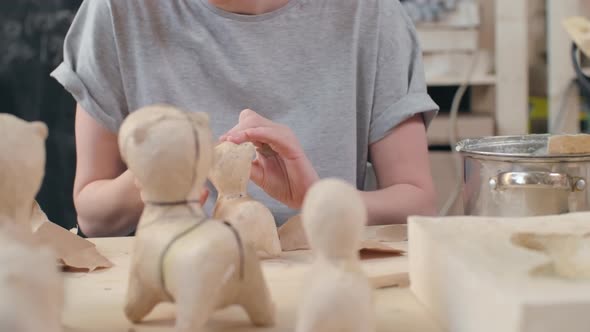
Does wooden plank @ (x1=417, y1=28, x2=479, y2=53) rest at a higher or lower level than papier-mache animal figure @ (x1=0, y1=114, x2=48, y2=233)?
lower

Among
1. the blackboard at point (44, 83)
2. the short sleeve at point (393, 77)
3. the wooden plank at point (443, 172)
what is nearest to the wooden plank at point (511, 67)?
the wooden plank at point (443, 172)

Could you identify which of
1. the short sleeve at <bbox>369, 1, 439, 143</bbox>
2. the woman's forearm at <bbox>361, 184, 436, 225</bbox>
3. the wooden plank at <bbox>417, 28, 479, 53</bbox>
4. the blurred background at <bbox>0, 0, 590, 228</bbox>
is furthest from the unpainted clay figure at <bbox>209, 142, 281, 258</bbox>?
the wooden plank at <bbox>417, 28, 479, 53</bbox>

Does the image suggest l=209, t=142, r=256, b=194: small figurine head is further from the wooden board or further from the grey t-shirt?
the grey t-shirt

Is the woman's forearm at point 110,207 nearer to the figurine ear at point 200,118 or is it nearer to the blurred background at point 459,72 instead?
the figurine ear at point 200,118

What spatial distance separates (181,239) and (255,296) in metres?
0.05

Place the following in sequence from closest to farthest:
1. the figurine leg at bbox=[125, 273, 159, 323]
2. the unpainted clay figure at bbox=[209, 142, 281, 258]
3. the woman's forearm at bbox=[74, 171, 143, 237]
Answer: the figurine leg at bbox=[125, 273, 159, 323], the unpainted clay figure at bbox=[209, 142, 281, 258], the woman's forearm at bbox=[74, 171, 143, 237]

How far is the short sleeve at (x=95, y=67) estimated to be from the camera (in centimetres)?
86

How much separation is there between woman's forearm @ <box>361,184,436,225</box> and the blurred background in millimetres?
642

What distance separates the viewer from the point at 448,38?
1480 mm

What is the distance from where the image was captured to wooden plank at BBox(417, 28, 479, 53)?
148 centimetres

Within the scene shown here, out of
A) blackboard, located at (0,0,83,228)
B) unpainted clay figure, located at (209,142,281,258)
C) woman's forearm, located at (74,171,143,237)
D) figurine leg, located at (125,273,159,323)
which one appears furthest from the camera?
blackboard, located at (0,0,83,228)

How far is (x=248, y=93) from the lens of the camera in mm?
897

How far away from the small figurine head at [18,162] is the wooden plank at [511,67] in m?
1.18

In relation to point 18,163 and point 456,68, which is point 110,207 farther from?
point 456,68
